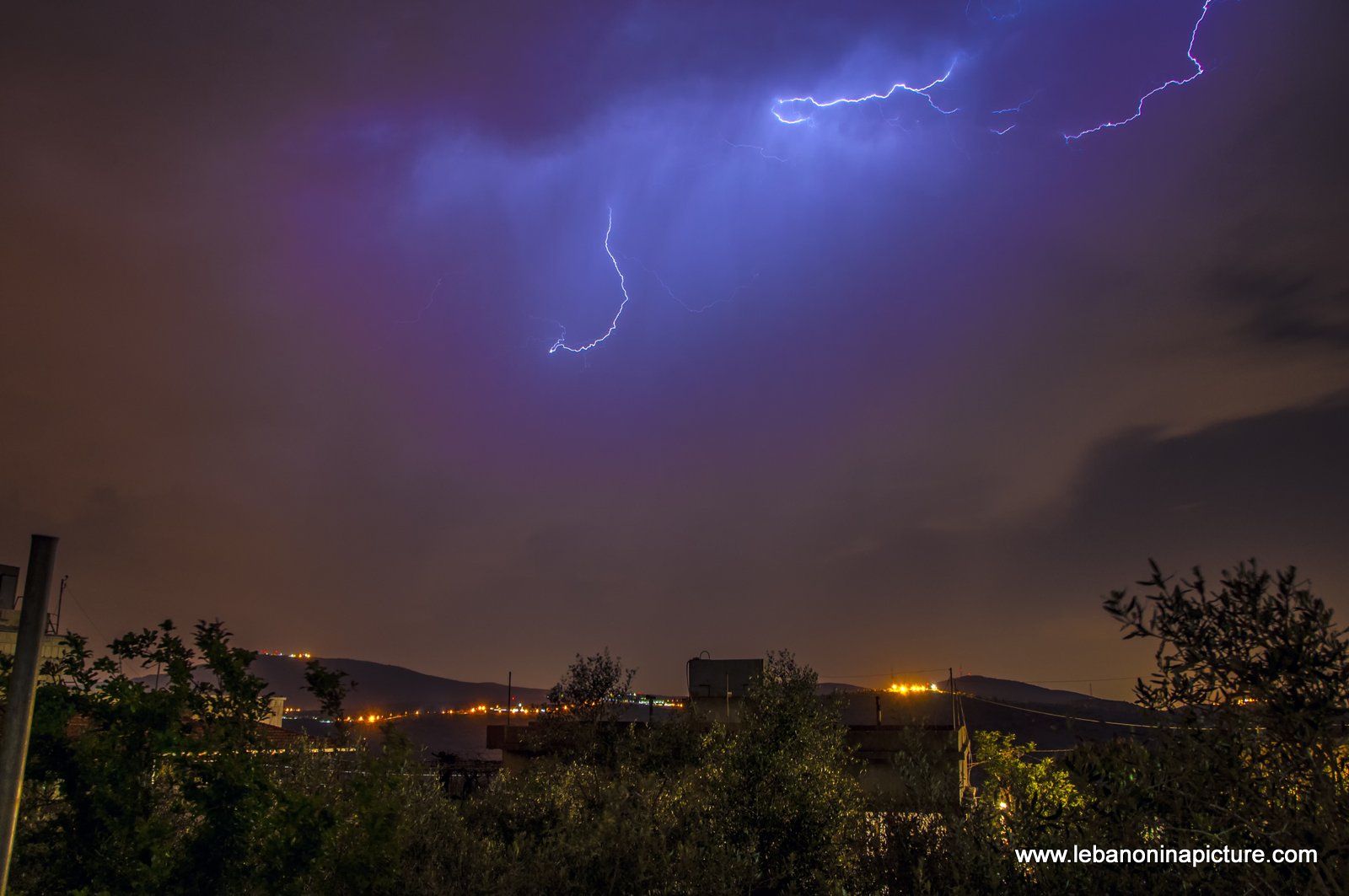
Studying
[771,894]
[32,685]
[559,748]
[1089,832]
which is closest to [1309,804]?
[1089,832]

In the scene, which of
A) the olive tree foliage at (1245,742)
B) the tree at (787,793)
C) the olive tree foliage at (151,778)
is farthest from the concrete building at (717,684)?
the olive tree foliage at (1245,742)

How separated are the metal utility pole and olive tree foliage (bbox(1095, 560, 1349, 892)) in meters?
7.39

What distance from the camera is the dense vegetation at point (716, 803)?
5.62 m

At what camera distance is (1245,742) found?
572cm

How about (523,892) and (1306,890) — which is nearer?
(1306,890)

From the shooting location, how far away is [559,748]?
31.9 metres

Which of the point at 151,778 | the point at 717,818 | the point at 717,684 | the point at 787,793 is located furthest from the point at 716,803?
the point at 717,684

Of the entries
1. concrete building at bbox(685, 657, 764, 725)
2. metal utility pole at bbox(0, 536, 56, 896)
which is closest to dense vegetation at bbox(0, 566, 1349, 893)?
metal utility pole at bbox(0, 536, 56, 896)

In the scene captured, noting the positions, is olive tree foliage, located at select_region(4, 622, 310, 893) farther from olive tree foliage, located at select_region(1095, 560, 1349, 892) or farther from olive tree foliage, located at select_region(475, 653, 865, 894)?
olive tree foliage, located at select_region(1095, 560, 1349, 892)

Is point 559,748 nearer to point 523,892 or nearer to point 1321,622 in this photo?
point 523,892

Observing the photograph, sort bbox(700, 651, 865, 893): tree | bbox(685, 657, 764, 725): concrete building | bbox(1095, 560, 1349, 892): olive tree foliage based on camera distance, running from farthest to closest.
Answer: bbox(685, 657, 764, 725): concrete building
bbox(700, 651, 865, 893): tree
bbox(1095, 560, 1349, 892): olive tree foliage

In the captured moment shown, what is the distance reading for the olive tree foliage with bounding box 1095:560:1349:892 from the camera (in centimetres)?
521

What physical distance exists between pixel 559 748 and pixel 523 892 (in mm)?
21055

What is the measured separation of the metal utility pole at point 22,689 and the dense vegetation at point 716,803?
346 centimetres
